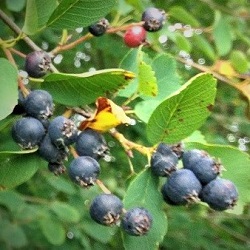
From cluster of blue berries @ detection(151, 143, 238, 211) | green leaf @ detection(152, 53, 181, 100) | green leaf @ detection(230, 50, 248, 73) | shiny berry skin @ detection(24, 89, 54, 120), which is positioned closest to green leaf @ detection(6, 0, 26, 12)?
green leaf @ detection(230, 50, 248, 73)

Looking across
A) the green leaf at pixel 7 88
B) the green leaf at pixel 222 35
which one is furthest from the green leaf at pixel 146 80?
the green leaf at pixel 222 35

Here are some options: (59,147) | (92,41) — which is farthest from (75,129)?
(92,41)

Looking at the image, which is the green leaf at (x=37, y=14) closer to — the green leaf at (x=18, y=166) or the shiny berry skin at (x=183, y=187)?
the green leaf at (x=18, y=166)

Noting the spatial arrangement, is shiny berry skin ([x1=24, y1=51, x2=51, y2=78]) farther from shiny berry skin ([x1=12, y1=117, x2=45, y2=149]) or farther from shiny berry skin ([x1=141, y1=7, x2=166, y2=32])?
shiny berry skin ([x1=141, y1=7, x2=166, y2=32])

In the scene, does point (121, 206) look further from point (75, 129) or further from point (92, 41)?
point (92, 41)

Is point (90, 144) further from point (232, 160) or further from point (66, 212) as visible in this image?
point (66, 212)
